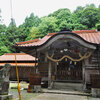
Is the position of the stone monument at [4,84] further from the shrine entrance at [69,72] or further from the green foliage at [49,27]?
the green foliage at [49,27]

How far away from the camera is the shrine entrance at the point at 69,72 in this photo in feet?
33.8

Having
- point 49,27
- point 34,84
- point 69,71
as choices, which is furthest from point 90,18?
point 34,84

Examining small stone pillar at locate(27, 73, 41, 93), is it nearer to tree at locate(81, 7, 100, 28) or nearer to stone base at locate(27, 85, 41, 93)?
stone base at locate(27, 85, 41, 93)

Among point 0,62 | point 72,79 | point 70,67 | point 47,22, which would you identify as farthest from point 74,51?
point 47,22

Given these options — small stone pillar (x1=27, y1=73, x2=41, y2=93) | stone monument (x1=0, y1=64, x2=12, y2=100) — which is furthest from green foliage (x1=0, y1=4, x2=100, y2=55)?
stone monument (x1=0, y1=64, x2=12, y2=100)

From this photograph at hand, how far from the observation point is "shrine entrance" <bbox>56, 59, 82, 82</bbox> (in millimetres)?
10312

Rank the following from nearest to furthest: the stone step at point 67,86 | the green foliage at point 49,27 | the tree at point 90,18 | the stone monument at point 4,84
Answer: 1. the stone monument at point 4,84
2. the stone step at point 67,86
3. the green foliage at point 49,27
4. the tree at point 90,18

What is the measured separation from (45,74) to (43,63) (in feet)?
3.22

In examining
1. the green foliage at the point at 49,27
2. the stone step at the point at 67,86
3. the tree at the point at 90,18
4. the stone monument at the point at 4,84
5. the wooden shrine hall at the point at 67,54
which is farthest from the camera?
the tree at the point at 90,18

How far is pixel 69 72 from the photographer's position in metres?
10.5

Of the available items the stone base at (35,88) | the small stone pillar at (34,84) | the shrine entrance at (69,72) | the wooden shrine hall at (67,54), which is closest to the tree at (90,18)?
the wooden shrine hall at (67,54)

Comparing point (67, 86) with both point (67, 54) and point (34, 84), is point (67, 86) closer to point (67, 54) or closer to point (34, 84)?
point (67, 54)

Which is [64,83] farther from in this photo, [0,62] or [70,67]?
[0,62]

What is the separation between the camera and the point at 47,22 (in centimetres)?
3234
